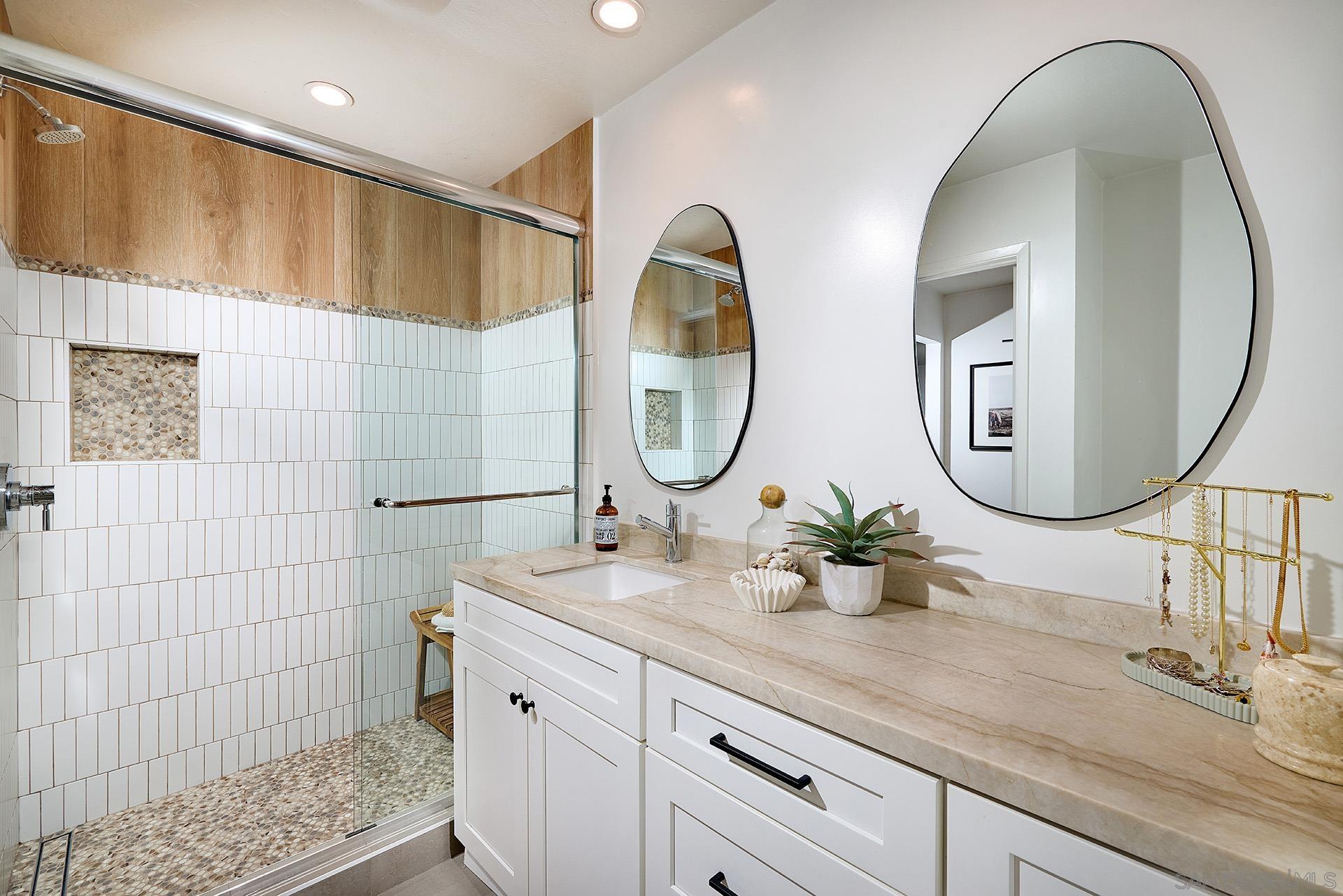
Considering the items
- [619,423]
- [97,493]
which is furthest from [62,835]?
[619,423]

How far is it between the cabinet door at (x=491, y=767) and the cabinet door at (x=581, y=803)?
2.4 inches

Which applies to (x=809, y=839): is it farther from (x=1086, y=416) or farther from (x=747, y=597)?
(x=1086, y=416)

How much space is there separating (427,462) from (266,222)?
1353 millimetres

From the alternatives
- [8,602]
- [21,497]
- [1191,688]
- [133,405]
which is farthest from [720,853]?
[133,405]

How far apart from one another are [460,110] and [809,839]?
2343mm

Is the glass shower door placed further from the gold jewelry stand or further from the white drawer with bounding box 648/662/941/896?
the gold jewelry stand

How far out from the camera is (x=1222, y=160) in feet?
3.08

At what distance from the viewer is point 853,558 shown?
1225 millimetres

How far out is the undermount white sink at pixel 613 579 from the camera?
170cm

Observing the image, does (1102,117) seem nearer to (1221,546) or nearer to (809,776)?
(1221,546)

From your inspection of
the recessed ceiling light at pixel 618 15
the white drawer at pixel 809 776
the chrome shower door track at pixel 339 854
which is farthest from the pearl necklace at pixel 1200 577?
the chrome shower door track at pixel 339 854

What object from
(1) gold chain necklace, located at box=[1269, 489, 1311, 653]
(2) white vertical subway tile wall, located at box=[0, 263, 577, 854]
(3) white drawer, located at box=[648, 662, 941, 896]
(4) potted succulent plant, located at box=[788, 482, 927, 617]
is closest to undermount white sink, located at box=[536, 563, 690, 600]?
(2) white vertical subway tile wall, located at box=[0, 263, 577, 854]

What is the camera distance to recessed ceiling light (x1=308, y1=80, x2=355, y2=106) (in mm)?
1941

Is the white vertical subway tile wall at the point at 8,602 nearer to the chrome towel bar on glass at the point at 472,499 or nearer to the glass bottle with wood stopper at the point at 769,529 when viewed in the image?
the chrome towel bar on glass at the point at 472,499
